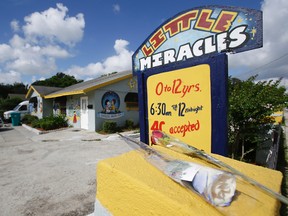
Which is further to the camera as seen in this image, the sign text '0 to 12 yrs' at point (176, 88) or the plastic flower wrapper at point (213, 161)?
the sign text '0 to 12 yrs' at point (176, 88)

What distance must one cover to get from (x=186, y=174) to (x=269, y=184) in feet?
2.17

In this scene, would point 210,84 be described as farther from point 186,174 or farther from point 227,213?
point 227,213

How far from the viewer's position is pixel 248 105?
14.7ft

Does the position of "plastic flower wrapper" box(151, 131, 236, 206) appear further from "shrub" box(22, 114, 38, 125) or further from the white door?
"shrub" box(22, 114, 38, 125)

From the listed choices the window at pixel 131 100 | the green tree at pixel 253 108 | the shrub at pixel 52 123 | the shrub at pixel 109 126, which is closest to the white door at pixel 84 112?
the shrub at pixel 109 126

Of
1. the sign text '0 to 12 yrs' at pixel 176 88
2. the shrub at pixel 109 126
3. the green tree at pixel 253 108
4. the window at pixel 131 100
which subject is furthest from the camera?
the window at pixel 131 100

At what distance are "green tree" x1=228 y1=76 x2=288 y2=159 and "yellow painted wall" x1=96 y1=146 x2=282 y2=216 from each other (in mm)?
3157

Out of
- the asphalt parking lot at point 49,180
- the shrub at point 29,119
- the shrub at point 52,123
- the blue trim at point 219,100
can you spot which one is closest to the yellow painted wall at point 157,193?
the blue trim at point 219,100

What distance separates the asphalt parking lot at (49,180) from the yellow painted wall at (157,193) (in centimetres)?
235

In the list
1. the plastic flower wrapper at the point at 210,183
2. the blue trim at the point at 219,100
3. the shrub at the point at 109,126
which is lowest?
the shrub at the point at 109,126

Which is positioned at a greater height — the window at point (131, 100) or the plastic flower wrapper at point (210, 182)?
the window at point (131, 100)

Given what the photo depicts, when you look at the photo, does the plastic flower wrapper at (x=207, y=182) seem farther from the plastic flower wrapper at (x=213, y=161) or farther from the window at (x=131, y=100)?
the window at (x=131, y=100)

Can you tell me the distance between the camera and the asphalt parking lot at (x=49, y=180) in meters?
3.72

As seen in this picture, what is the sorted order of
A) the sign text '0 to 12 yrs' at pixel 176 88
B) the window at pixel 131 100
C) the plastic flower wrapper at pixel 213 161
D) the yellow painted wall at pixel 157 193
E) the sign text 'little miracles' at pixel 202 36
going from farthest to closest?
1. the window at pixel 131 100
2. the sign text '0 to 12 yrs' at pixel 176 88
3. the sign text 'little miracles' at pixel 202 36
4. the plastic flower wrapper at pixel 213 161
5. the yellow painted wall at pixel 157 193
